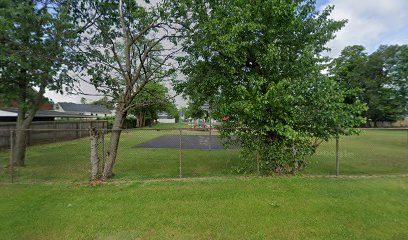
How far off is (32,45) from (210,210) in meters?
7.68

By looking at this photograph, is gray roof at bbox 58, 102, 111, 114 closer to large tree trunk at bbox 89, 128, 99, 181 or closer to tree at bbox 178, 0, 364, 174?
large tree trunk at bbox 89, 128, 99, 181

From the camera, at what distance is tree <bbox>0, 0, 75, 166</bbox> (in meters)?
6.45

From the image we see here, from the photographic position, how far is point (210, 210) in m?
4.15

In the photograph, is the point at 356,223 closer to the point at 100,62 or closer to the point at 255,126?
the point at 255,126

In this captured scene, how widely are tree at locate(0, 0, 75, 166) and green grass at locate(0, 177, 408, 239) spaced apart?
323cm

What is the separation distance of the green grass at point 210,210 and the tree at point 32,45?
3.23m

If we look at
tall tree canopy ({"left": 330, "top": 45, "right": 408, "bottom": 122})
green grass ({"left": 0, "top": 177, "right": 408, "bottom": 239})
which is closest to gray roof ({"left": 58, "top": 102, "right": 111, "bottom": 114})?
green grass ({"left": 0, "top": 177, "right": 408, "bottom": 239})

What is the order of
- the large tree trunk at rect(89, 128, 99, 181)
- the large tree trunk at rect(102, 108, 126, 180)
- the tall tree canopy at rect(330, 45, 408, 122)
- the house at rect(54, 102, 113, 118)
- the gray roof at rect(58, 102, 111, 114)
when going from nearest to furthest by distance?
the large tree trunk at rect(89, 128, 99, 181) < the large tree trunk at rect(102, 108, 126, 180) < the tall tree canopy at rect(330, 45, 408, 122) < the house at rect(54, 102, 113, 118) < the gray roof at rect(58, 102, 111, 114)

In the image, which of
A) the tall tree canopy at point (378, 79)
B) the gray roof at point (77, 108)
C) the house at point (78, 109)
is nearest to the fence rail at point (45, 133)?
the tall tree canopy at point (378, 79)

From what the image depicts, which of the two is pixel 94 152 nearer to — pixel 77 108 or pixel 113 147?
pixel 113 147

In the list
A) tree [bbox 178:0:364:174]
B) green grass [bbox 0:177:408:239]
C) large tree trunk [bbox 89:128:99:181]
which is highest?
tree [bbox 178:0:364:174]

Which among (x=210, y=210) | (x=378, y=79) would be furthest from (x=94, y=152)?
(x=378, y=79)

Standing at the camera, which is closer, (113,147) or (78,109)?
(113,147)

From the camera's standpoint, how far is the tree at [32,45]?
21.2 ft
